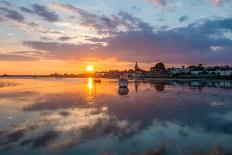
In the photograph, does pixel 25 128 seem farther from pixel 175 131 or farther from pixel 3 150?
pixel 175 131

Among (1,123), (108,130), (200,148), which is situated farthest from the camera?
(1,123)

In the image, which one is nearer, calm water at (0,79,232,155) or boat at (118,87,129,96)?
calm water at (0,79,232,155)

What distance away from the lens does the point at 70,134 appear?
73.4 ft

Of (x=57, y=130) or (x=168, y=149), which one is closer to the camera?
(x=168, y=149)

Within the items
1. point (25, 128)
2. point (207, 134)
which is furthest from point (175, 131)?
point (25, 128)

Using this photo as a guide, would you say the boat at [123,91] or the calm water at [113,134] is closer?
the calm water at [113,134]

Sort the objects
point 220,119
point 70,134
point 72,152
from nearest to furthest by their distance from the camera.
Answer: point 72,152, point 70,134, point 220,119

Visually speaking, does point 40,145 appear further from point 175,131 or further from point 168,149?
point 175,131

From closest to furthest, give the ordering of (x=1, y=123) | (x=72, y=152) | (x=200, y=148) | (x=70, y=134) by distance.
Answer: (x=72, y=152), (x=200, y=148), (x=70, y=134), (x=1, y=123)

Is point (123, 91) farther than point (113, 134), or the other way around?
point (123, 91)

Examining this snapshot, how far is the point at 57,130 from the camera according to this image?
23688 mm

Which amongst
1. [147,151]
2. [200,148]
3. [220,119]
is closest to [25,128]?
[147,151]

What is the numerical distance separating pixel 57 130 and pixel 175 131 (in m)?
10.1

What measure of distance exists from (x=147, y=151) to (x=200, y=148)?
379 cm
